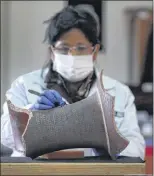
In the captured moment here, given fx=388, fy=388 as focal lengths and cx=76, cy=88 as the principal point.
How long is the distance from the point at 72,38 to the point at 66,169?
0.53 m

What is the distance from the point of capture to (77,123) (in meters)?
0.73

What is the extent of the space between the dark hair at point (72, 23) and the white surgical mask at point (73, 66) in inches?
2.0

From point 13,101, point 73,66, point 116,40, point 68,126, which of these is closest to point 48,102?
point 68,126

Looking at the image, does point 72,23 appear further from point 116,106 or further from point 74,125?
point 74,125

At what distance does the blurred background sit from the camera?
287 cm

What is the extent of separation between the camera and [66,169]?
2.24ft

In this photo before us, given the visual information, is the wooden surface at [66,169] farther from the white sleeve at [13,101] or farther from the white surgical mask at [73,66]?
the white surgical mask at [73,66]

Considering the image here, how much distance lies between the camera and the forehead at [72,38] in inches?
44.2

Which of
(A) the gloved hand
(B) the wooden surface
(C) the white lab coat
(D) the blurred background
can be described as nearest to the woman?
(C) the white lab coat

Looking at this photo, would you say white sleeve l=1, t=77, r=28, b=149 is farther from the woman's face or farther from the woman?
the woman's face

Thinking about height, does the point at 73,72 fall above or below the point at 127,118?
above

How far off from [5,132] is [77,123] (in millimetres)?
374

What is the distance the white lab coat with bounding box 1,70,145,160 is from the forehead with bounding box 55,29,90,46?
14cm

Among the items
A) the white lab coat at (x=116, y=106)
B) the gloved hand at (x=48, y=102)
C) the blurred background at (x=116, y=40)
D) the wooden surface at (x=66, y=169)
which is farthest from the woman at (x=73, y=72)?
the blurred background at (x=116, y=40)
